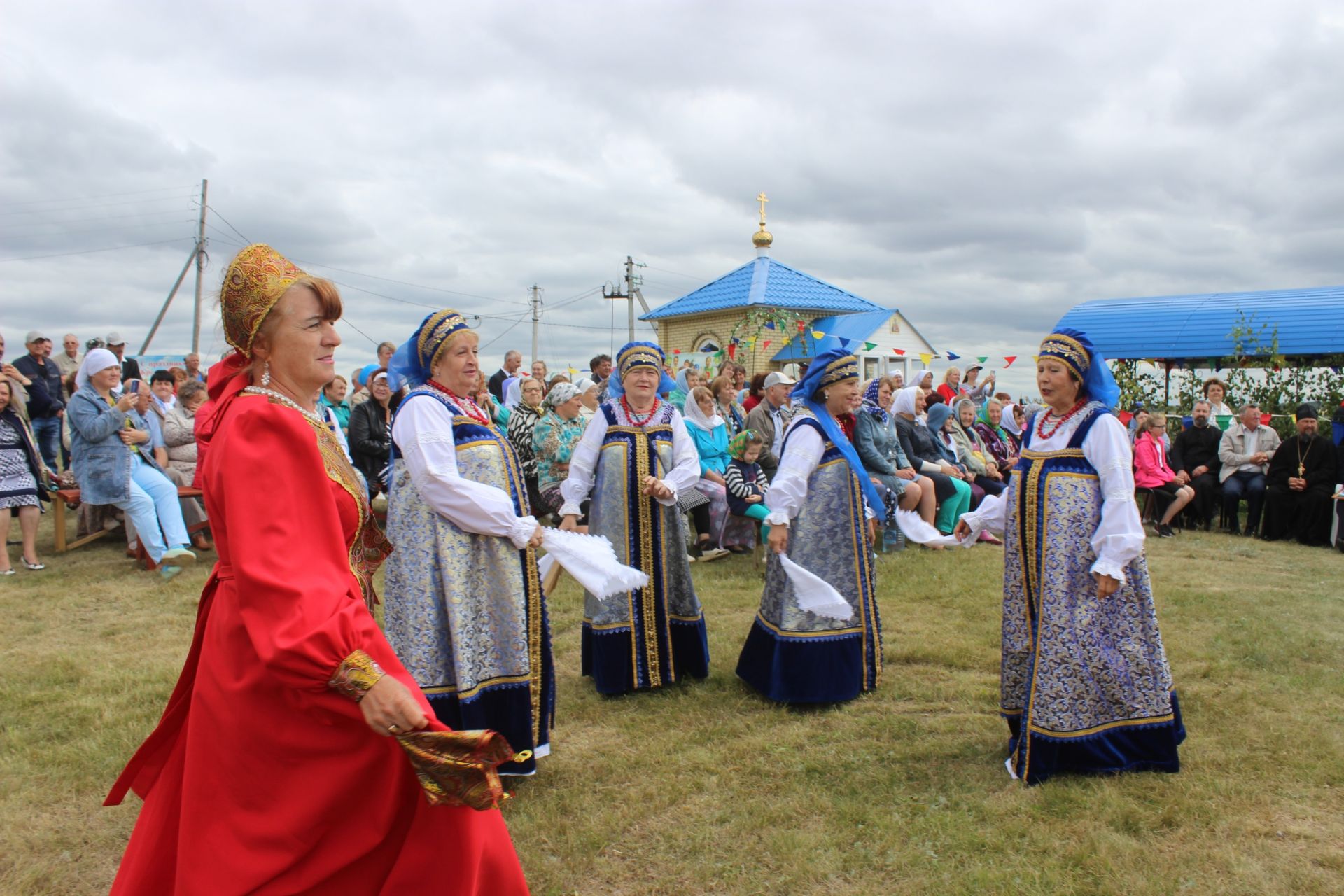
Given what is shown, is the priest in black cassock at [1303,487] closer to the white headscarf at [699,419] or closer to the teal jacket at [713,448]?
the teal jacket at [713,448]

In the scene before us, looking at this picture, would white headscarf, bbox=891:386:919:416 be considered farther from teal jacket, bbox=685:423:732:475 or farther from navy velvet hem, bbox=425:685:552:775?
navy velvet hem, bbox=425:685:552:775

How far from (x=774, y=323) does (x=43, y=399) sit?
48.6 feet

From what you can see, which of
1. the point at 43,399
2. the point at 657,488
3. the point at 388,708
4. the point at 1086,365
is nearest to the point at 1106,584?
the point at 1086,365

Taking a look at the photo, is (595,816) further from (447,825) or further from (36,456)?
(36,456)

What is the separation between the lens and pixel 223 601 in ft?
6.10

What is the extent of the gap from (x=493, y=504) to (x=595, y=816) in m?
1.33

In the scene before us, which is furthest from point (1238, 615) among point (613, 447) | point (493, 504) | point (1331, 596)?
point (493, 504)

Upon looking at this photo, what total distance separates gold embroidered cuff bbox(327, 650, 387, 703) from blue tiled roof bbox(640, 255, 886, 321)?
19398mm

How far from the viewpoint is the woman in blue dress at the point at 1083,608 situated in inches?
139

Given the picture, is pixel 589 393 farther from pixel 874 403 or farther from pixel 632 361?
pixel 632 361

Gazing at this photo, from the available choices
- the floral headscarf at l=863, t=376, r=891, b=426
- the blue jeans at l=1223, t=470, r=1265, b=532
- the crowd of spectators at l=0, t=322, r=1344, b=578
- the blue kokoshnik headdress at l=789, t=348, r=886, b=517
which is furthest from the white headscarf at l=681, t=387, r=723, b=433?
the blue jeans at l=1223, t=470, r=1265, b=532

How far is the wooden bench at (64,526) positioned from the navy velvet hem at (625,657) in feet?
16.5

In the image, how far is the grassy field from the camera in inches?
120

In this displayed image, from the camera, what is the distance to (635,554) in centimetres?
487
